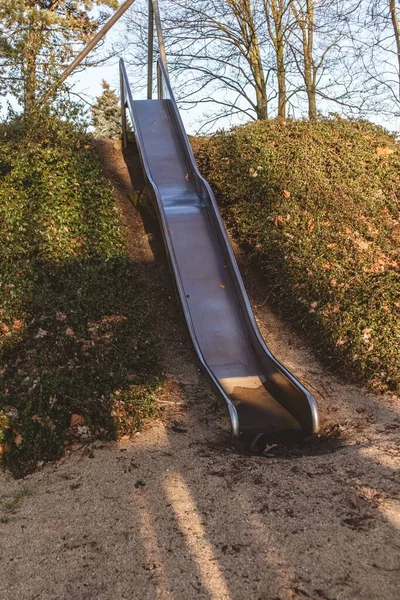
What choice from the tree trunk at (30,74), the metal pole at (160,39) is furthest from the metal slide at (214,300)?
the tree trunk at (30,74)

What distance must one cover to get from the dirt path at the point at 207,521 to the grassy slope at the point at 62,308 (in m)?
0.44

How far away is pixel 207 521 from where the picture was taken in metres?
3.69

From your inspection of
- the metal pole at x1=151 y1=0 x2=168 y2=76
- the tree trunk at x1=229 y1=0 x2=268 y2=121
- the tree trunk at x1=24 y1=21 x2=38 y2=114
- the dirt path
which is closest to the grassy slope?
the dirt path

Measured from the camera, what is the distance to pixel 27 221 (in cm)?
859

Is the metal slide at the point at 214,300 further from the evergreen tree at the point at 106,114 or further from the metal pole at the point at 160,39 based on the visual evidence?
the evergreen tree at the point at 106,114

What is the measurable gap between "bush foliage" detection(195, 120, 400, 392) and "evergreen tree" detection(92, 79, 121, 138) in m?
15.5

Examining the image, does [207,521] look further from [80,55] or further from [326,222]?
[80,55]

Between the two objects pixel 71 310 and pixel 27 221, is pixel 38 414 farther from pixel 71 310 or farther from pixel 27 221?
pixel 27 221

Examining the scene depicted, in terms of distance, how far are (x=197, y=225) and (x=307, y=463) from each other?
475 cm

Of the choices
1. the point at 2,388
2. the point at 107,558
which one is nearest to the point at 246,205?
the point at 2,388

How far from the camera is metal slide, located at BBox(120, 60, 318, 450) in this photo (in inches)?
228

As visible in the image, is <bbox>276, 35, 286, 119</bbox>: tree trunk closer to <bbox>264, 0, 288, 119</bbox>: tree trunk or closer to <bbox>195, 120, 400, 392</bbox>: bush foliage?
<bbox>264, 0, 288, 119</bbox>: tree trunk

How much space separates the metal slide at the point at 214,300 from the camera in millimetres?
5785

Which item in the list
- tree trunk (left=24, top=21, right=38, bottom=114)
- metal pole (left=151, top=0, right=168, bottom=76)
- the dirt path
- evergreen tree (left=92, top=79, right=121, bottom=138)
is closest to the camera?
the dirt path
